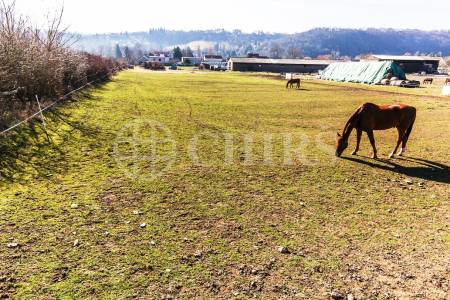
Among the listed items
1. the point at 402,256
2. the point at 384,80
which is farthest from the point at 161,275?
the point at 384,80

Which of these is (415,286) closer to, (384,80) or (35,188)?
(35,188)

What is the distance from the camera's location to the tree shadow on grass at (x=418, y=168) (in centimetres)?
1187

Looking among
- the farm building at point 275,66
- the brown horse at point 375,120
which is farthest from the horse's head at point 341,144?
the farm building at point 275,66

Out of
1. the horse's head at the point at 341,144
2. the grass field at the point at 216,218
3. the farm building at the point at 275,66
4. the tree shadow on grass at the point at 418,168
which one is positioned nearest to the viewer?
the grass field at the point at 216,218

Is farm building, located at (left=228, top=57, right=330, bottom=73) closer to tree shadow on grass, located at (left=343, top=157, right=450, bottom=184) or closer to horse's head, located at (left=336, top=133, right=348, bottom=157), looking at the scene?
horse's head, located at (left=336, top=133, right=348, bottom=157)

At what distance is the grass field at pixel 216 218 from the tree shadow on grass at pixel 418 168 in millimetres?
77

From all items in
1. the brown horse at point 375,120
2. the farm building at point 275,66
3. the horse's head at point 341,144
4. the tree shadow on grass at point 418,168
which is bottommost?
the tree shadow on grass at point 418,168

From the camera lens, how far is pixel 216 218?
822 cm

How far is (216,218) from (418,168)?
28.0 ft

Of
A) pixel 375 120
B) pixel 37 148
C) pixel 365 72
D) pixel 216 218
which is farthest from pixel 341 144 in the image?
pixel 365 72

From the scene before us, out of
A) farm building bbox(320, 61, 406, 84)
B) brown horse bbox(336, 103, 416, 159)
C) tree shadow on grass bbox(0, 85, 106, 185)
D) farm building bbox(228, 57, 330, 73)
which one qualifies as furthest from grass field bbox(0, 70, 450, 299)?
farm building bbox(228, 57, 330, 73)

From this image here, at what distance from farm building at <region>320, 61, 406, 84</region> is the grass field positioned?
172 feet

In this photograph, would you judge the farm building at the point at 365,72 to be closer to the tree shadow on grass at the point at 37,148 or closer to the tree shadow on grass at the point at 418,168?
the tree shadow on grass at the point at 418,168

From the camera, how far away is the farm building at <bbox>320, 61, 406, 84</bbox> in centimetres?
6338
